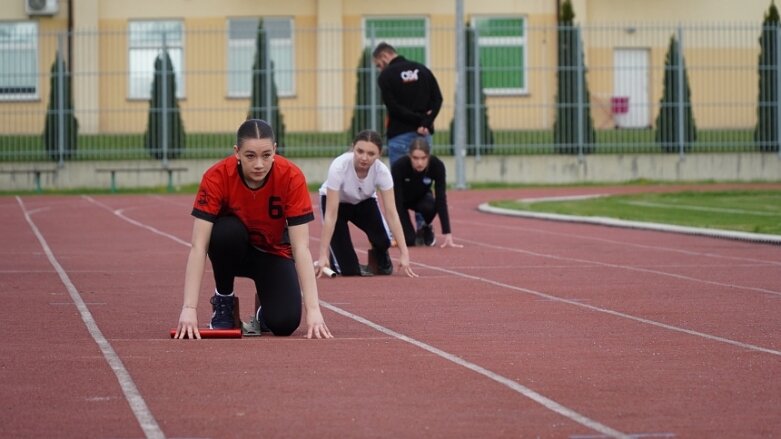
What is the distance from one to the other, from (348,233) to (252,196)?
16.1 feet

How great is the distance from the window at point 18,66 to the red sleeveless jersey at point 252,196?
2258 centimetres

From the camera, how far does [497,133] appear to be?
3241 centimetres

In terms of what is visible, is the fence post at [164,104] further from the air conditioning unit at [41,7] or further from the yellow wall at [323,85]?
the air conditioning unit at [41,7]

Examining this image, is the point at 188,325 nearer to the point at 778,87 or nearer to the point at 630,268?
the point at 630,268

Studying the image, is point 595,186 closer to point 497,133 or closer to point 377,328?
point 497,133

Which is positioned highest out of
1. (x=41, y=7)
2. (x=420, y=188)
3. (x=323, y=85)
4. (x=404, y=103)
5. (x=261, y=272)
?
(x=41, y=7)

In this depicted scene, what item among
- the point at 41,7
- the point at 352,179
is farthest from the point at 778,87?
the point at 352,179

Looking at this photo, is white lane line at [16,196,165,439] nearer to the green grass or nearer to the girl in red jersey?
the girl in red jersey

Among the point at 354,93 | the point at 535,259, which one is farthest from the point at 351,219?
the point at 354,93

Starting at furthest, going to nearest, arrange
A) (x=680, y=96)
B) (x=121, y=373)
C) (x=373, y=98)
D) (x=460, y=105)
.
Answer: (x=680, y=96), (x=373, y=98), (x=460, y=105), (x=121, y=373)

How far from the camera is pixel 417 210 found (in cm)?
1712

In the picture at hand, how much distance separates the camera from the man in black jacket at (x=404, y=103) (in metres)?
18.5

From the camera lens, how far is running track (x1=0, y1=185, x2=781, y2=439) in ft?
21.1

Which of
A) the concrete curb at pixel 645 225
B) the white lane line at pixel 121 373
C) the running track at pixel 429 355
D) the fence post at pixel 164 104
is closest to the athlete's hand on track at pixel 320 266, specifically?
the running track at pixel 429 355
